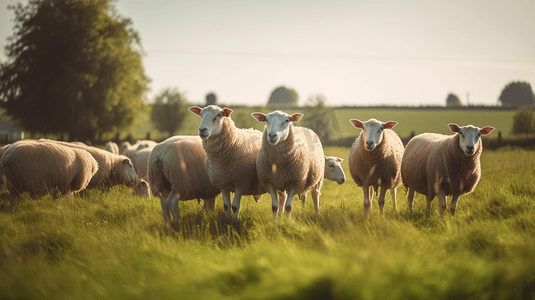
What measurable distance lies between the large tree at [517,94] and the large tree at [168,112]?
6746 cm

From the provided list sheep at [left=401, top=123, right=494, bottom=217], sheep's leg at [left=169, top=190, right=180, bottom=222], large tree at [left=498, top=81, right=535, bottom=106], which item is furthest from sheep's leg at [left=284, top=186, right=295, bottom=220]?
large tree at [left=498, top=81, right=535, bottom=106]

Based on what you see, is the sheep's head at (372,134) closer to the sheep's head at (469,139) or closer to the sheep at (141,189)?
the sheep's head at (469,139)

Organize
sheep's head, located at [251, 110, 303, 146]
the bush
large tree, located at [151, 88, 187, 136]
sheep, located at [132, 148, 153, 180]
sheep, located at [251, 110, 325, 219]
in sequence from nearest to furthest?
1. sheep's head, located at [251, 110, 303, 146]
2. sheep, located at [251, 110, 325, 219]
3. sheep, located at [132, 148, 153, 180]
4. the bush
5. large tree, located at [151, 88, 187, 136]

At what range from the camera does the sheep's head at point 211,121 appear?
15.6ft

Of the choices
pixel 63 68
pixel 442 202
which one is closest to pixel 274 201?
pixel 442 202

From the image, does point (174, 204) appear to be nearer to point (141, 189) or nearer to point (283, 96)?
point (141, 189)

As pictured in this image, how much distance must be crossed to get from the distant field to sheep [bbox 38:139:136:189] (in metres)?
23.3

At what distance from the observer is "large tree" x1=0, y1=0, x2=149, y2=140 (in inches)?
868

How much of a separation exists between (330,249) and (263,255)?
0.63 metres

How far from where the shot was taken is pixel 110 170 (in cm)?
948

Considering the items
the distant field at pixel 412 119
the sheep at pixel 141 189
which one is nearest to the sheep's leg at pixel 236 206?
the sheep at pixel 141 189

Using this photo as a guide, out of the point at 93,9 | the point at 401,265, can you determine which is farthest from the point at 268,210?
the point at 93,9

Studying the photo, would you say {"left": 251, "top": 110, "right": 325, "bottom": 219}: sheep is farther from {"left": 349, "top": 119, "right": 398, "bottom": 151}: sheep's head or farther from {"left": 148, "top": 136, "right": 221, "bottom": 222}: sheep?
{"left": 148, "top": 136, "right": 221, "bottom": 222}: sheep

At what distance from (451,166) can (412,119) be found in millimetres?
38725
